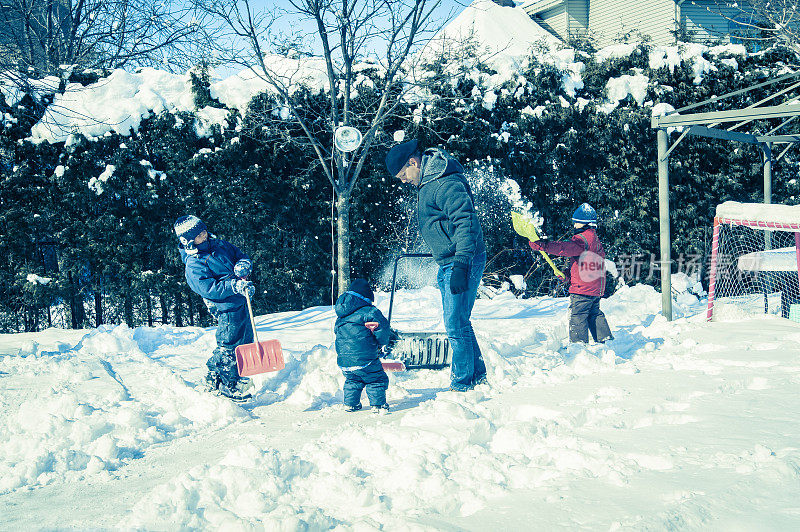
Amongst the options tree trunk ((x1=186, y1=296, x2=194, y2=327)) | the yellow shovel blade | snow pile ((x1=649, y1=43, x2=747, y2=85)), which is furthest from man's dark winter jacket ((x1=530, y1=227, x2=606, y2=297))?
snow pile ((x1=649, y1=43, x2=747, y2=85))

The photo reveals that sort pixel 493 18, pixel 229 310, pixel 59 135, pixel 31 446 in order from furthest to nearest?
pixel 493 18 < pixel 59 135 < pixel 229 310 < pixel 31 446

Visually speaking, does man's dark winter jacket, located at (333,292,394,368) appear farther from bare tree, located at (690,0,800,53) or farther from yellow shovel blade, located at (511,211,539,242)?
A: bare tree, located at (690,0,800,53)

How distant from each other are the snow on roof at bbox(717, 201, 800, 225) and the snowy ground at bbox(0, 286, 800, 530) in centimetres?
159

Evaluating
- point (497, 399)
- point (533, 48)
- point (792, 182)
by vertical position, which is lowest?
point (497, 399)

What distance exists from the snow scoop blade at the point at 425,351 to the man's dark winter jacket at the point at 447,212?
831 millimetres

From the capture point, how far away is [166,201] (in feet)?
26.4

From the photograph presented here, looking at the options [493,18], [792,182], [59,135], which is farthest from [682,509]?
[493,18]

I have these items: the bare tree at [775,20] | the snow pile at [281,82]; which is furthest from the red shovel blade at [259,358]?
the bare tree at [775,20]

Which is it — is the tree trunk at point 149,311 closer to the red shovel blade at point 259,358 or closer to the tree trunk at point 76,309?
the tree trunk at point 76,309

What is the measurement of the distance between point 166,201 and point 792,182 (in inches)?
380

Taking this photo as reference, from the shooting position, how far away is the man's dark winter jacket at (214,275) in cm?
444

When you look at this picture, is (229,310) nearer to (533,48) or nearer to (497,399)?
(497,399)

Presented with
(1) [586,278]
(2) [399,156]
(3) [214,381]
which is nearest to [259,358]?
(3) [214,381]

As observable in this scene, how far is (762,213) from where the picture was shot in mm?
6516
